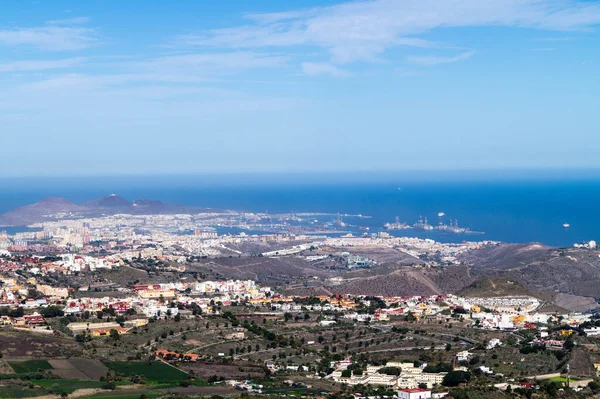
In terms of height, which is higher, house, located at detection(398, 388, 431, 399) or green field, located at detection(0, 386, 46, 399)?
green field, located at detection(0, 386, 46, 399)

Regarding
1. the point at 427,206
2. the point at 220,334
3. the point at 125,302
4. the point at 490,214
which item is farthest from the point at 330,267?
the point at 427,206

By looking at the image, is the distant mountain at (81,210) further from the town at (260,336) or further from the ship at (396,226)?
the town at (260,336)

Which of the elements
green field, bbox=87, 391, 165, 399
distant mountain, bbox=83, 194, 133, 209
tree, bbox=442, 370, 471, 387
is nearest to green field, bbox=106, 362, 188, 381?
green field, bbox=87, 391, 165, 399

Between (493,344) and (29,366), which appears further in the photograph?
(493,344)

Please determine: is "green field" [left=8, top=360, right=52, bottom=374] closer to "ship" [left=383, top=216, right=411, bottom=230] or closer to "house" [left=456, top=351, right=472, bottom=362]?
"house" [left=456, top=351, right=472, bottom=362]

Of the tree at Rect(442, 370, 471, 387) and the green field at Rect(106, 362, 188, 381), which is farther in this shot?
the green field at Rect(106, 362, 188, 381)

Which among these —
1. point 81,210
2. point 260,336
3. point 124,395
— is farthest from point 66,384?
point 81,210

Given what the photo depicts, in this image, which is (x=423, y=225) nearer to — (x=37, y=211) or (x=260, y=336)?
(x=37, y=211)

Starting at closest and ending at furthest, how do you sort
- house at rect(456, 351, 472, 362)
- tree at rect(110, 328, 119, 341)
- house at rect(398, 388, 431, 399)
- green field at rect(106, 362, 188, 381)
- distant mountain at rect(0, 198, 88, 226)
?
house at rect(398, 388, 431, 399)
green field at rect(106, 362, 188, 381)
house at rect(456, 351, 472, 362)
tree at rect(110, 328, 119, 341)
distant mountain at rect(0, 198, 88, 226)
